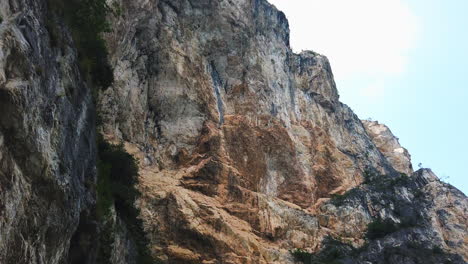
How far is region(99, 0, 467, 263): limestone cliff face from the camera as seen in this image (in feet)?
94.3

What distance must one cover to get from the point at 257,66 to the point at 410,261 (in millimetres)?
19982

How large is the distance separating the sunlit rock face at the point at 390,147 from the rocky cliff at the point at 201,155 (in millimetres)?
16743

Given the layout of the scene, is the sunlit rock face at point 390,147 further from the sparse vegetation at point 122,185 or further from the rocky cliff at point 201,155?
the sparse vegetation at point 122,185

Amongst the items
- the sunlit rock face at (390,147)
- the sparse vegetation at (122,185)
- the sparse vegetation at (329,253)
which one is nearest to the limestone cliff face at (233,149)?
the sparse vegetation at (329,253)

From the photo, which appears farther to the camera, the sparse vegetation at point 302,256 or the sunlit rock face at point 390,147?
the sunlit rock face at point 390,147

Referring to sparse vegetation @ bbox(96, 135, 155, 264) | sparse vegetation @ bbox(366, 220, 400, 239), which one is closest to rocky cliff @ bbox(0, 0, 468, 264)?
sparse vegetation @ bbox(366, 220, 400, 239)

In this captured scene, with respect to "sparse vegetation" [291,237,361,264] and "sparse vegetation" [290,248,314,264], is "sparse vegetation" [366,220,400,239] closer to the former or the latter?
"sparse vegetation" [291,237,361,264]

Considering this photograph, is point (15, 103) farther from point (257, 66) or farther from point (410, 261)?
point (257, 66)

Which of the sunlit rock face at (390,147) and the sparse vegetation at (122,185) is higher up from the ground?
the sunlit rock face at (390,147)

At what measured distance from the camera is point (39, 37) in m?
13.2

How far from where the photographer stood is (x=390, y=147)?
76750mm

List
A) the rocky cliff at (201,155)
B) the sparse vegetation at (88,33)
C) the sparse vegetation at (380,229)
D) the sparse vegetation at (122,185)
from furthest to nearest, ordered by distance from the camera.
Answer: the sparse vegetation at (380,229) → the sparse vegetation at (122,185) → the sparse vegetation at (88,33) → the rocky cliff at (201,155)

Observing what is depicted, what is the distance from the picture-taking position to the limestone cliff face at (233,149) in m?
28.7

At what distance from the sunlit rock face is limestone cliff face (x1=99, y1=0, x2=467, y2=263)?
20.2 m
